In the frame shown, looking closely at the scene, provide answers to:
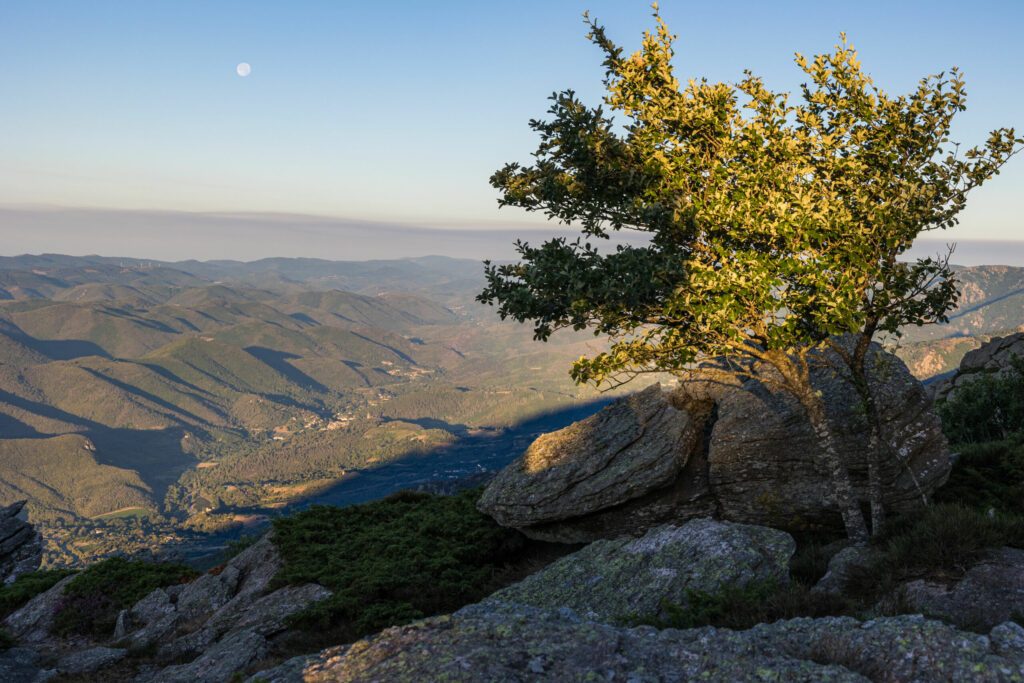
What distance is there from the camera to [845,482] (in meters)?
17.5

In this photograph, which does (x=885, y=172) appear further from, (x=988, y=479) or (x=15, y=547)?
(x=15, y=547)

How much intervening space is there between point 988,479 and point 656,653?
18831 millimetres

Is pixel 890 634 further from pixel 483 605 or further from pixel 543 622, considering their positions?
pixel 483 605

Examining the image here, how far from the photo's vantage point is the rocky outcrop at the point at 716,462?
2089cm

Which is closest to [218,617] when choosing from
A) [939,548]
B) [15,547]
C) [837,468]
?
[837,468]

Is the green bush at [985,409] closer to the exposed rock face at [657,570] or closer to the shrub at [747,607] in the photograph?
the exposed rock face at [657,570]

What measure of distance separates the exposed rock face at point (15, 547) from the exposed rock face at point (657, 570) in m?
47.4

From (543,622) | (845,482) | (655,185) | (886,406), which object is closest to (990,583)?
(845,482)

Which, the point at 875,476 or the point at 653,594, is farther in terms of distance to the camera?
the point at 875,476

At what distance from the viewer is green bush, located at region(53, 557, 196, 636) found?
29.2 metres

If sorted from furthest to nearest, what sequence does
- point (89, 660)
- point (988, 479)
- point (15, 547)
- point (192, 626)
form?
point (15, 547), point (192, 626), point (988, 479), point (89, 660)

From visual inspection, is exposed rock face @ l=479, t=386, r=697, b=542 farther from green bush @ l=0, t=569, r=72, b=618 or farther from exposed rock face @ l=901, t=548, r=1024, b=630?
green bush @ l=0, t=569, r=72, b=618

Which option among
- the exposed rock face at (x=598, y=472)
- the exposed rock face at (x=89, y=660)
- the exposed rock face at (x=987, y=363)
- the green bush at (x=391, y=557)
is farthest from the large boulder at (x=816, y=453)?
the exposed rock face at (x=987, y=363)

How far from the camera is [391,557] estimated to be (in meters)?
25.0
